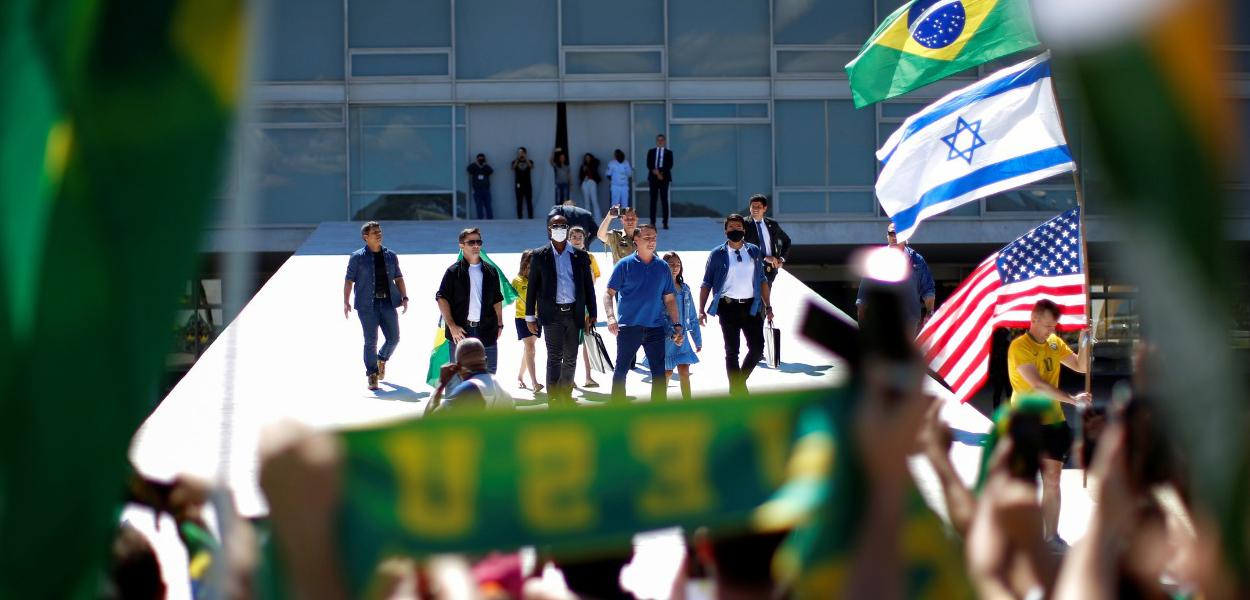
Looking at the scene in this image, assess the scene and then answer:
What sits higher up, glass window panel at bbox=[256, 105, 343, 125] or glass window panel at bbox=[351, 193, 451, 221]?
glass window panel at bbox=[256, 105, 343, 125]

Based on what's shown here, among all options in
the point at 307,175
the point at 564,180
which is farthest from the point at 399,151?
the point at 564,180

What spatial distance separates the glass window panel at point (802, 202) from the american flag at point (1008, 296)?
17.1 m

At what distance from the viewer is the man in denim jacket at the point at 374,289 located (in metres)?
11.9

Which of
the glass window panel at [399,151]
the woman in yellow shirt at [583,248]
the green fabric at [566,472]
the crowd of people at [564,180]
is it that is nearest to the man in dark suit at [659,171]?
the crowd of people at [564,180]

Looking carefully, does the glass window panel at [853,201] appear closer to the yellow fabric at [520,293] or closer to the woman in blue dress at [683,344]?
the woman in blue dress at [683,344]

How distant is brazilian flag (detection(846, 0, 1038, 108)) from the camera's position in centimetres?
865

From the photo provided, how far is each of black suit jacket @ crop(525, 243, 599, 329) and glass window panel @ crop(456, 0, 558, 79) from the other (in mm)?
15402

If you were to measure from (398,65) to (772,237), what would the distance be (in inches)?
552

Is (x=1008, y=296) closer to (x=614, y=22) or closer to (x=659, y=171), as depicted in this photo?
(x=659, y=171)

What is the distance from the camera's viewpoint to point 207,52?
2.22 m

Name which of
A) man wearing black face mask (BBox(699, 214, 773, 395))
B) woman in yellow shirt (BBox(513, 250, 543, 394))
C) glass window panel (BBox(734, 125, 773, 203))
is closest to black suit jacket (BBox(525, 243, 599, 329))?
woman in yellow shirt (BBox(513, 250, 543, 394))

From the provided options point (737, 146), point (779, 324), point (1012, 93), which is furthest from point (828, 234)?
point (1012, 93)

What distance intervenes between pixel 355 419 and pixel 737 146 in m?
15.8

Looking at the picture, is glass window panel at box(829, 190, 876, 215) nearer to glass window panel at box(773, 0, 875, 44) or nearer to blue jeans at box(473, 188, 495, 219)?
glass window panel at box(773, 0, 875, 44)
